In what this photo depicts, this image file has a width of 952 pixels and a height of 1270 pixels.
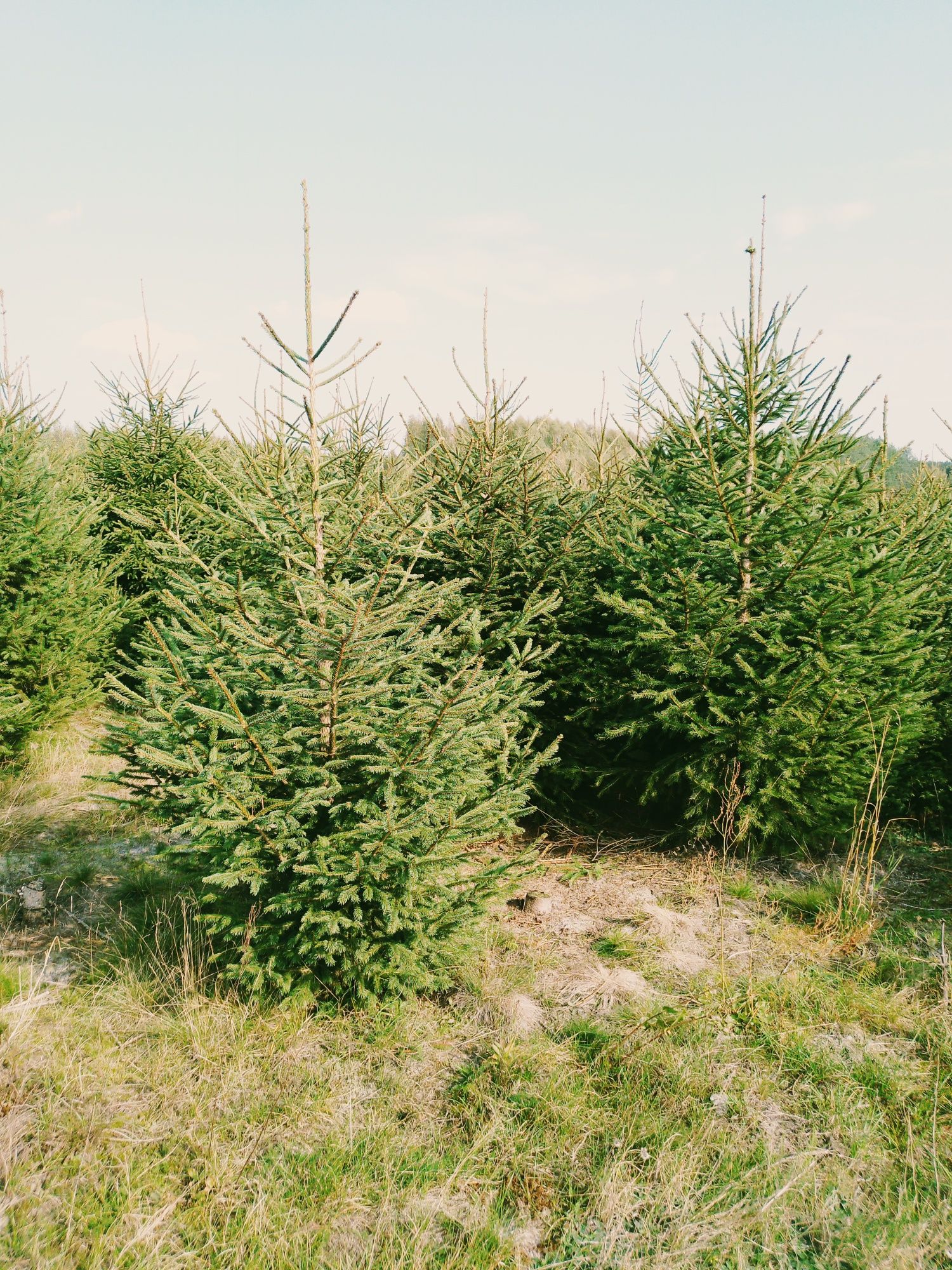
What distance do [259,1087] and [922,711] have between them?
13.4ft

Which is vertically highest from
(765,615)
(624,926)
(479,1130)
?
(765,615)

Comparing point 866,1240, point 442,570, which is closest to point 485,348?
point 442,570

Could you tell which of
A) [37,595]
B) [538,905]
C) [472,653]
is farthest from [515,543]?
[37,595]

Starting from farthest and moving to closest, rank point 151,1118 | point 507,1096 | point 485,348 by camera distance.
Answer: point 485,348 → point 507,1096 → point 151,1118

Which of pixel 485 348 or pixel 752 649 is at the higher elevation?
pixel 485 348

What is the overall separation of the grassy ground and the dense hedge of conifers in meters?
0.35

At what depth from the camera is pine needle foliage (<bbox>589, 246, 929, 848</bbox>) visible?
4141mm

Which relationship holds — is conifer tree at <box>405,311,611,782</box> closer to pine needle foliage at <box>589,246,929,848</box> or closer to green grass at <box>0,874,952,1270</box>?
pine needle foliage at <box>589,246,929,848</box>

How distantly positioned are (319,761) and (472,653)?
50.9 inches

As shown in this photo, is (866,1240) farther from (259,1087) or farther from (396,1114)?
(259,1087)

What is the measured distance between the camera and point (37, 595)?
242 inches

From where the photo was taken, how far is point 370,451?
5750mm

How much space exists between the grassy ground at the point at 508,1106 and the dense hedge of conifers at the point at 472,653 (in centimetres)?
35

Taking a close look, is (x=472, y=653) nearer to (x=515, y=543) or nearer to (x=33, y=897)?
(x=515, y=543)
